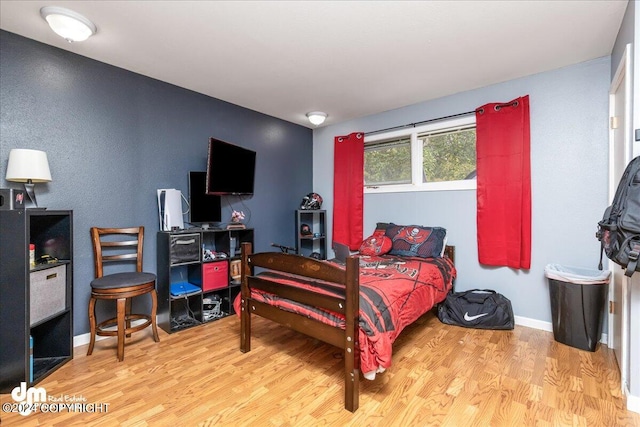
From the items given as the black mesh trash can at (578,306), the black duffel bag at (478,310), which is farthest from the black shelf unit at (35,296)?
the black mesh trash can at (578,306)

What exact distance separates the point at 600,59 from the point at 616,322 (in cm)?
217

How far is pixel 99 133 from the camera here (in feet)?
8.58

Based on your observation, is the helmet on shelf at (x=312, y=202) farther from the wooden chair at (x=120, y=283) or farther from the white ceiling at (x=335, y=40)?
the wooden chair at (x=120, y=283)

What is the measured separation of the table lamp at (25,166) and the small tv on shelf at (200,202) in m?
1.18

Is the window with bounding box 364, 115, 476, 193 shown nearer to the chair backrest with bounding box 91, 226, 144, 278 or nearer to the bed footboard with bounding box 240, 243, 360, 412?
the bed footboard with bounding box 240, 243, 360, 412

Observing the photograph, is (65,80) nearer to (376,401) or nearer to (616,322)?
(376,401)

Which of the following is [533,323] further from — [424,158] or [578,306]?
[424,158]

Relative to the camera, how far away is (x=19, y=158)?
80.3 inches

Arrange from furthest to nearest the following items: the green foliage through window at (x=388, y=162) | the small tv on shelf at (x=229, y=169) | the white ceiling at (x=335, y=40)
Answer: the green foliage through window at (x=388, y=162) < the small tv on shelf at (x=229, y=169) < the white ceiling at (x=335, y=40)

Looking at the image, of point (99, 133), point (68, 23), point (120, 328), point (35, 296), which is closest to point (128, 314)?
point (120, 328)

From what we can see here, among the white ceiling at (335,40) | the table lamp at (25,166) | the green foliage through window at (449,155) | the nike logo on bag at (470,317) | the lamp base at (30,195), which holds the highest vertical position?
the white ceiling at (335,40)

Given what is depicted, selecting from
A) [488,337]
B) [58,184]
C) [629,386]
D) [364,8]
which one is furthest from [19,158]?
[629,386]

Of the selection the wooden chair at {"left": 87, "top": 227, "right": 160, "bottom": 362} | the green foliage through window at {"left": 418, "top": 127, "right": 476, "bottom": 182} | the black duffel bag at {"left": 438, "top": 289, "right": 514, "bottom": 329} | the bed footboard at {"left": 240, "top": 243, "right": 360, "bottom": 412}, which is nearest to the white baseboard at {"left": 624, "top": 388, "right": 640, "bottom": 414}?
the black duffel bag at {"left": 438, "top": 289, "right": 514, "bottom": 329}

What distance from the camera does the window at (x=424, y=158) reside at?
3324 mm
